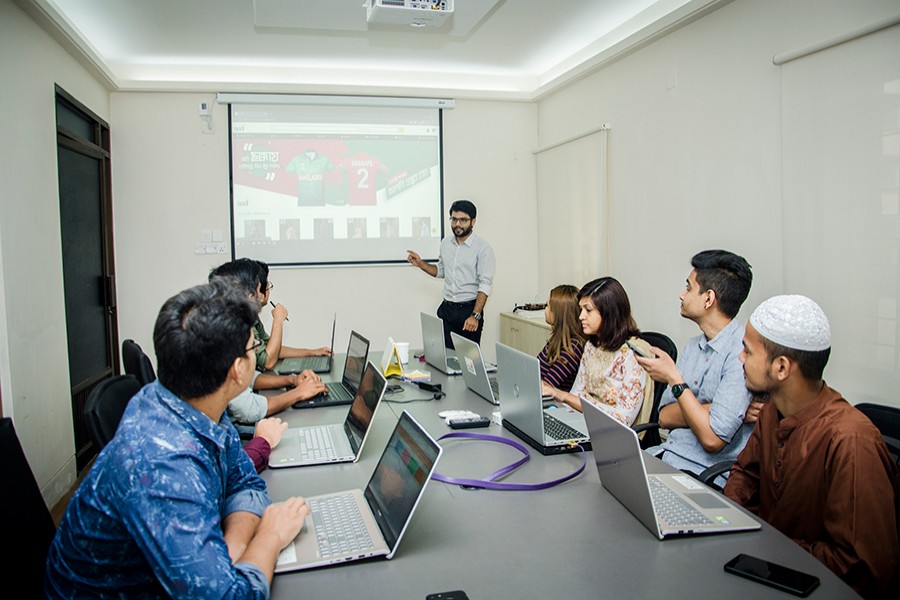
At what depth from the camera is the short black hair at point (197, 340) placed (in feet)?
3.95

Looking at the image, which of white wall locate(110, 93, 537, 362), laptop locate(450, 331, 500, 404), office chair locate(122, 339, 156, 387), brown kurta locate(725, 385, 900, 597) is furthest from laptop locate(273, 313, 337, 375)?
brown kurta locate(725, 385, 900, 597)

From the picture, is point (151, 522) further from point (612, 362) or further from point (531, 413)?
point (612, 362)

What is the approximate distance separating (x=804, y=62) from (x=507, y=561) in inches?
104

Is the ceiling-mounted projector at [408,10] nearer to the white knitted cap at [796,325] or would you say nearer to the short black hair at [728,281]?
the short black hair at [728,281]

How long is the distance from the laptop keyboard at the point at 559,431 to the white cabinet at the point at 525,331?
2.33 meters

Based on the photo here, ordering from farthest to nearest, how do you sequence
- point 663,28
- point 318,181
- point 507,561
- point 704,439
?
point 318,181 < point 663,28 < point 704,439 < point 507,561

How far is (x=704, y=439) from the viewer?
2.14 metres

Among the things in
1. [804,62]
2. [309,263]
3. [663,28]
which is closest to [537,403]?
[804,62]

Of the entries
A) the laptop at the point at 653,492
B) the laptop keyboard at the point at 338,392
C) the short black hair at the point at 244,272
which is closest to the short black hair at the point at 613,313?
the laptop at the point at 653,492

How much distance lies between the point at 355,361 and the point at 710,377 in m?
1.49

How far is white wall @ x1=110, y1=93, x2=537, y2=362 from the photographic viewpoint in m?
4.98

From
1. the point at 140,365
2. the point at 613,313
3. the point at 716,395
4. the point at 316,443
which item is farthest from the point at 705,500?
the point at 140,365

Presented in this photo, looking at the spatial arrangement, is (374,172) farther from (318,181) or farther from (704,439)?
(704,439)

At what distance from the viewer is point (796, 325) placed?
1581 millimetres
